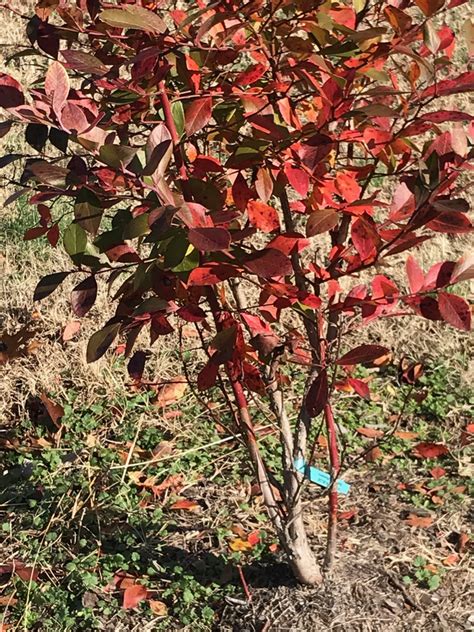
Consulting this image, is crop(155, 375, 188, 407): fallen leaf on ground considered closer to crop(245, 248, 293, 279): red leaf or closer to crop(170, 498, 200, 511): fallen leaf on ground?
crop(170, 498, 200, 511): fallen leaf on ground

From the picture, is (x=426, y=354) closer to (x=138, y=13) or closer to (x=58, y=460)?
(x=58, y=460)

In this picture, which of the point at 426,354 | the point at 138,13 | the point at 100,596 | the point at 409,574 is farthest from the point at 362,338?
the point at 138,13

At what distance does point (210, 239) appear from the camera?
1223 mm

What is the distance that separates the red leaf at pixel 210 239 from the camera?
3.98ft

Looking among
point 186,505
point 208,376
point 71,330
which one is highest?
point 208,376

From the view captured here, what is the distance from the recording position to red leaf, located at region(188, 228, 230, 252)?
3.98ft

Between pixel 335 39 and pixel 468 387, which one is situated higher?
pixel 335 39

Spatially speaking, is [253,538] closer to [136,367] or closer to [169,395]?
[169,395]

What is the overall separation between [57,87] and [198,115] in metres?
0.24

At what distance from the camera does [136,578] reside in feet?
8.22

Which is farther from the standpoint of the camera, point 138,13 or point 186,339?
point 186,339

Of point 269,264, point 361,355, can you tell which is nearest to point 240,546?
point 361,355

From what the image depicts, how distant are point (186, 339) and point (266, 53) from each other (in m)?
1.97

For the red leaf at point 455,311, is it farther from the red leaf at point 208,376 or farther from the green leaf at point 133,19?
the green leaf at point 133,19
